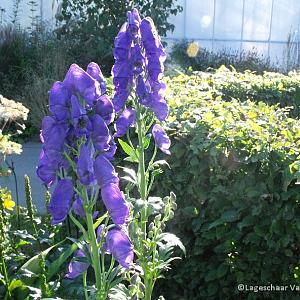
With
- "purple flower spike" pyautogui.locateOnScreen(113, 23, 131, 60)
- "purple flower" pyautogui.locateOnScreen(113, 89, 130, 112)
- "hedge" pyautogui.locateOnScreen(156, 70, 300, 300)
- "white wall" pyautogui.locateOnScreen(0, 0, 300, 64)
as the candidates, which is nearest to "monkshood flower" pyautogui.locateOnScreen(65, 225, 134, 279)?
"purple flower" pyautogui.locateOnScreen(113, 89, 130, 112)

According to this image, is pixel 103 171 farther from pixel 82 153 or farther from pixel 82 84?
pixel 82 84

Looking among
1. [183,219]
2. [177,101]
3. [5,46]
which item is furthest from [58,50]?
[183,219]

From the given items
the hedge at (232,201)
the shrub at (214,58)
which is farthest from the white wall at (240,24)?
the hedge at (232,201)

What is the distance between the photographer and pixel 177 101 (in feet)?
14.5

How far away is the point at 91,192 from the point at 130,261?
1.03ft

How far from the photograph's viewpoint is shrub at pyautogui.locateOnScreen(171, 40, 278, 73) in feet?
40.6

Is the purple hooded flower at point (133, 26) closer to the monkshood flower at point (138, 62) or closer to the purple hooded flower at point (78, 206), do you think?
the monkshood flower at point (138, 62)

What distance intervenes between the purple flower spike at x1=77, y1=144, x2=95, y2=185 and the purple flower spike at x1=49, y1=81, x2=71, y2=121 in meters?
0.13

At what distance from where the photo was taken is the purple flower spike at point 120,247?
7.13ft

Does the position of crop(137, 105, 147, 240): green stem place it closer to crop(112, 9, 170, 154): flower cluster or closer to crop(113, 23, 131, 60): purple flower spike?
crop(112, 9, 170, 154): flower cluster

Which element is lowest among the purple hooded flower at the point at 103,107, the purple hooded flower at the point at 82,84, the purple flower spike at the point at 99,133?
the purple flower spike at the point at 99,133

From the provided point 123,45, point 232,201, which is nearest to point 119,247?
point 123,45

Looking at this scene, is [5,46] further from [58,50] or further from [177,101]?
[177,101]

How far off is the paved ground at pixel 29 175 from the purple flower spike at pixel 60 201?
169 inches
